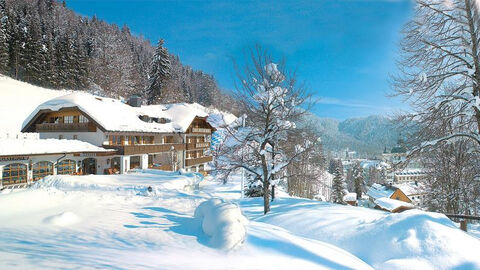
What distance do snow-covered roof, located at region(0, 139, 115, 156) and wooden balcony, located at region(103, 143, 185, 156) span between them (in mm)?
2310

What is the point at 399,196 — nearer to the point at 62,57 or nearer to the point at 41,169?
the point at 41,169

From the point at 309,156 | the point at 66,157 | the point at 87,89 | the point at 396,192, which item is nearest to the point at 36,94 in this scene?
the point at 87,89

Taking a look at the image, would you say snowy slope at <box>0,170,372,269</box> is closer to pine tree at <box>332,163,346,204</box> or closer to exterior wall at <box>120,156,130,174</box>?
exterior wall at <box>120,156,130,174</box>

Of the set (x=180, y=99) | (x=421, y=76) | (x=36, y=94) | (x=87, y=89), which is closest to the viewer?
(x=421, y=76)

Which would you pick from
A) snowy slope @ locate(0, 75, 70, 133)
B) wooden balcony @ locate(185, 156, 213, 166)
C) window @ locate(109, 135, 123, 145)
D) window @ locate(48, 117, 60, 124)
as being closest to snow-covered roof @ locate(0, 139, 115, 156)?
window @ locate(109, 135, 123, 145)

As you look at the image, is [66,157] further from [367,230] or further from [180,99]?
[180,99]

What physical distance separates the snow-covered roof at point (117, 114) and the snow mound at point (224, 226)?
19.2m

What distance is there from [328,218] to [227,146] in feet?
17.9

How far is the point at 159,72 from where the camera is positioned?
47.6 metres

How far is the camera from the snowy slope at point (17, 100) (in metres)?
31.6

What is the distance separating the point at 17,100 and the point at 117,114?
1081 inches

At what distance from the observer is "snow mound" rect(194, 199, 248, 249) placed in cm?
529

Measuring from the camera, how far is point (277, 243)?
5605 mm

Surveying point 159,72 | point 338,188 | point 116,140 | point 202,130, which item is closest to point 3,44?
point 159,72
